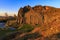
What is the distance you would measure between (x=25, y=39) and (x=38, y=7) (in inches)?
951

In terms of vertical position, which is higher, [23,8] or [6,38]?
[23,8]

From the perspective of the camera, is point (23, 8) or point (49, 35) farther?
point (23, 8)

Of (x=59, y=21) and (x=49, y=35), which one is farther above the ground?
(x=59, y=21)

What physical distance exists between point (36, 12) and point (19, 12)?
17.6 m

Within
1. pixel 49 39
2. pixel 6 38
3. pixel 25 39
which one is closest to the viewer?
pixel 49 39

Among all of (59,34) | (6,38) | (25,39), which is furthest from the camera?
(6,38)

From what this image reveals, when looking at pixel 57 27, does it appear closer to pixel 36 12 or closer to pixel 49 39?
pixel 49 39

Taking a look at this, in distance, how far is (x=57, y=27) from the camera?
11.3 metres

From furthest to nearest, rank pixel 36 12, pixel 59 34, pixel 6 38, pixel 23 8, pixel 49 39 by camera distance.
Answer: pixel 23 8 → pixel 36 12 → pixel 6 38 → pixel 59 34 → pixel 49 39

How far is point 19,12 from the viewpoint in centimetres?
5141

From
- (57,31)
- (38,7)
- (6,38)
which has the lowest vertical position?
(6,38)

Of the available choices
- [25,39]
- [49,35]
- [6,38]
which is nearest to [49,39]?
[49,35]

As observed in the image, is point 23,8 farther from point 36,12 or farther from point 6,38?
Answer: point 6,38

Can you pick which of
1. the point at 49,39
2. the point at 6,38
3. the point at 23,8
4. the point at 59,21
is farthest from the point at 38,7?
the point at 49,39
